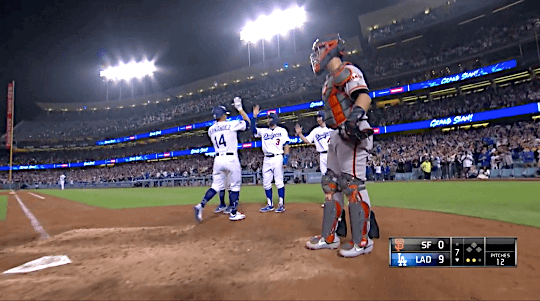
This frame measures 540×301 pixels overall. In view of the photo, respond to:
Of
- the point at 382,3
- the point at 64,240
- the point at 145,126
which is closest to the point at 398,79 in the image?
the point at 382,3

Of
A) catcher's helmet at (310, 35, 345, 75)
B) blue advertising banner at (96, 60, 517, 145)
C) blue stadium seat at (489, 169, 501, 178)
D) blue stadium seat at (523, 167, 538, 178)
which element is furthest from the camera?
blue advertising banner at (96, 60, 517, 145)

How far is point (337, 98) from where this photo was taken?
3.00m

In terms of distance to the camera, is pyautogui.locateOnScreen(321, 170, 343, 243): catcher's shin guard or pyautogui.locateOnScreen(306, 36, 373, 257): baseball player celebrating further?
pyautogui.locateOnScreen(321, 170, 343, 243): catcher's shin guard

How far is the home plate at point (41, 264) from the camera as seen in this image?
2648mm

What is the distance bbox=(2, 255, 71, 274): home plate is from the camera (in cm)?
265

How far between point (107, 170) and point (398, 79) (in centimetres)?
4603

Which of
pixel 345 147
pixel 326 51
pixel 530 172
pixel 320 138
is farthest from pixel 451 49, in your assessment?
pixel 345 147

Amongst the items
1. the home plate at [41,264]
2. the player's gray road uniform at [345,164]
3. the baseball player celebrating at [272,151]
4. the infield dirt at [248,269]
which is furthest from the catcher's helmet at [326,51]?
the home plate at [41,264]

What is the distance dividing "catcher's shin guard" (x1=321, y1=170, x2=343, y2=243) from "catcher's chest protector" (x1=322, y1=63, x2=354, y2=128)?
24.1 inches

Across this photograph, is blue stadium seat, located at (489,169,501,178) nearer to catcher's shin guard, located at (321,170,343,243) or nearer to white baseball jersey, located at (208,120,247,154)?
white baseball jersey, located at (208,120,247,154)

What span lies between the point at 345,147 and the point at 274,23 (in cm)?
3240

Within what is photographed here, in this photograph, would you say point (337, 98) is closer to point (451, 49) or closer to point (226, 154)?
point (226, 154)

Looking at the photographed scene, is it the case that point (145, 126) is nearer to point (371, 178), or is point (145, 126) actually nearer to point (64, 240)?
point (371, 178)

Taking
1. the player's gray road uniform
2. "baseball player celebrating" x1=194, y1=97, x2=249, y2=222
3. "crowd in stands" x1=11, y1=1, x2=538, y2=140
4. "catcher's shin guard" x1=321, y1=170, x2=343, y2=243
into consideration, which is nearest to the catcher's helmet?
the player's gray road uniform
